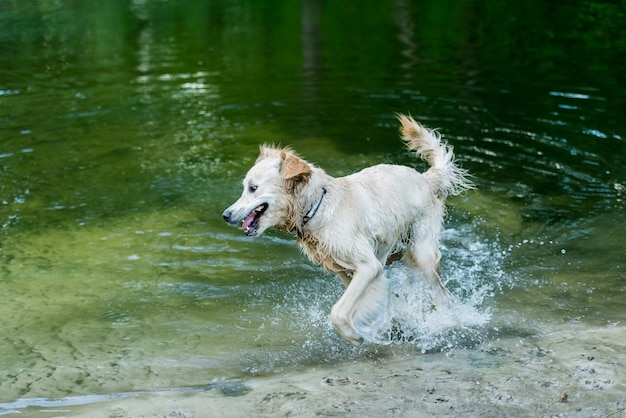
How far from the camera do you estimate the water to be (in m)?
7.32

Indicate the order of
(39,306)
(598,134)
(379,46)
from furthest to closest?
(379,46)
(598,134)
(39,306)

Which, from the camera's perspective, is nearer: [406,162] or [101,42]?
[406,162]

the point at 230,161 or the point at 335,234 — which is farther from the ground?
the point at 335,234

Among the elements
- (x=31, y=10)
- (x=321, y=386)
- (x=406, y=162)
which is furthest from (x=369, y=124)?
(x=31, y=10)

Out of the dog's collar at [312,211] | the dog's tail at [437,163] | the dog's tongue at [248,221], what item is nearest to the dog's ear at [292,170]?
the dog's collar at [312,211]

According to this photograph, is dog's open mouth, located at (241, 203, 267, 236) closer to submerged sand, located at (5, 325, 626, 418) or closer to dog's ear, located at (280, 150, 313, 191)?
dog's ear, located at (280, 150, 313, 191)

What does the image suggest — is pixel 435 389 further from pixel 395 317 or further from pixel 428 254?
pixel 428 254

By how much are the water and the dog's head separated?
122 cm

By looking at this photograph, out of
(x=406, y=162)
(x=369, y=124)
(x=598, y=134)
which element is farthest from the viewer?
(x=369, y=124)

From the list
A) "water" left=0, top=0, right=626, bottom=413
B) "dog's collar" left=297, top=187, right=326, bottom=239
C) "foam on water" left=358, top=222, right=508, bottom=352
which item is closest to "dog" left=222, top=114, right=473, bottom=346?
"dog's collar" left=297, top=187, right=326, bottom=239

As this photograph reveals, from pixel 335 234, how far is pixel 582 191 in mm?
5372

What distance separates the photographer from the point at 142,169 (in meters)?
12.3

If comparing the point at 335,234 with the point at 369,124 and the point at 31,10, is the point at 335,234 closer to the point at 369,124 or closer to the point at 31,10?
the point at 369,124

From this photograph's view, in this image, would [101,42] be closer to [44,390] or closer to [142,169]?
[142,169]
